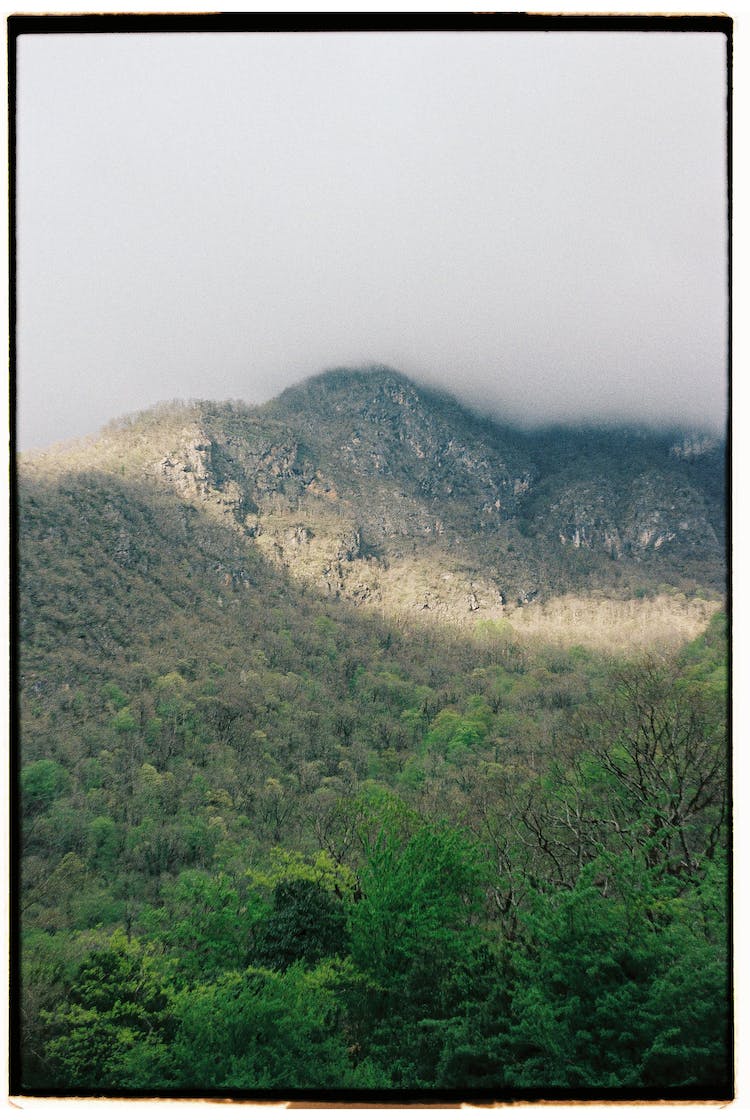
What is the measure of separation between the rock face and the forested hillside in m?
0.14

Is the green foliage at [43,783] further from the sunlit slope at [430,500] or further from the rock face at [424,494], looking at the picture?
the sunlit slope at [430,500]

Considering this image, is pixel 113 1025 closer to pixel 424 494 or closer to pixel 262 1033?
pixel 262 1033

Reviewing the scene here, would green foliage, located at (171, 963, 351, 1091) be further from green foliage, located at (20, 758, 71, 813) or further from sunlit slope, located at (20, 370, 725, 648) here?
sunlit slope, located at (20, 370, 725, 648)

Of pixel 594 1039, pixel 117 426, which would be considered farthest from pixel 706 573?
pixel 117 426

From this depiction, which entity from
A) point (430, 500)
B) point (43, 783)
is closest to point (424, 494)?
point (430, 500)

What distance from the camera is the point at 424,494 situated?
3366 centimetres

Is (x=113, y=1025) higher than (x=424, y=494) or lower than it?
lower

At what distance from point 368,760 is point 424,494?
17.0 m

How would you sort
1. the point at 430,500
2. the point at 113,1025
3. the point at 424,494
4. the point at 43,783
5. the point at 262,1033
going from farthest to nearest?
the point at 424,494, the point at 430,500, the point at 43,783, the point at 113,1025, the point at 262,1033

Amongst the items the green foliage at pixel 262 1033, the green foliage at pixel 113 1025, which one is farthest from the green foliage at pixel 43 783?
the green foliage at pixel 262 1033

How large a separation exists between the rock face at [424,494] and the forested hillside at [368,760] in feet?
0.45

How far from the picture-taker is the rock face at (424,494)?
27266 mm

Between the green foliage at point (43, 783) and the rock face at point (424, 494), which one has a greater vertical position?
the rock face at point (424, 494)

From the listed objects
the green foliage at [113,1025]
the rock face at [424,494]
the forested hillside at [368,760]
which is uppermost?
the rock face at [424,494]
